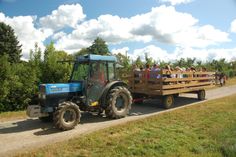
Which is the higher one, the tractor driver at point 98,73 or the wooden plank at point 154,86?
the tractor driver at point 98,73

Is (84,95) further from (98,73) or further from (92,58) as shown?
(92,58)

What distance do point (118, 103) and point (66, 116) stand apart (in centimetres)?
242

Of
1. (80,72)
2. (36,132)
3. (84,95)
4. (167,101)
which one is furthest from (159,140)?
(167,101)

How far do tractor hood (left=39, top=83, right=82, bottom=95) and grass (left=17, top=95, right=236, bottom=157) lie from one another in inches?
73.6

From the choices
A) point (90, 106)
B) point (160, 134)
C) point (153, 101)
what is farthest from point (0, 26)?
point (160, 134)

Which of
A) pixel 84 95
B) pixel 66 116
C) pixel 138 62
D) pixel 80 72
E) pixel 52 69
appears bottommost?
pixel 66 116

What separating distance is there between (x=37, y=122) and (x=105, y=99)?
8.01 ft

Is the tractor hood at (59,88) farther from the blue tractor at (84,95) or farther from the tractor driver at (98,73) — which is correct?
the tractor driver at (98,73)

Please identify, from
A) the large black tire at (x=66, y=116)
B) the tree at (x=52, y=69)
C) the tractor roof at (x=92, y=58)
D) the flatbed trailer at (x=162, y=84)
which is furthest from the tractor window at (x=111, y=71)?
the tree at (x=52, y=69)

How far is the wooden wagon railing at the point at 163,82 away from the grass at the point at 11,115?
4.95 meters

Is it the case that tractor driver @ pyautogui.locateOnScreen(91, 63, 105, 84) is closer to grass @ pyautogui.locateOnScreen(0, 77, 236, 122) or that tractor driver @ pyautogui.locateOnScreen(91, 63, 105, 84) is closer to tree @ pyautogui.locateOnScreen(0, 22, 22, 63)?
grass @ pyautogui.locateOnScreen(0, 77, 236, 122)

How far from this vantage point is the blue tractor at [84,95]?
8.44 metres

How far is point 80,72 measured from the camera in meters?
9.73

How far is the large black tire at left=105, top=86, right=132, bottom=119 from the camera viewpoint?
973cm
